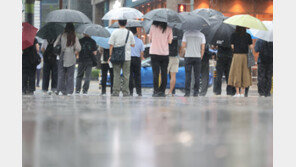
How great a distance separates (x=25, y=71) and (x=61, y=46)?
3.57 ft

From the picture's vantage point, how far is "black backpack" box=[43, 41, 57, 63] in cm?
1420

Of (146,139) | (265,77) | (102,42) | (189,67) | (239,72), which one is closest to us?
(146,139)

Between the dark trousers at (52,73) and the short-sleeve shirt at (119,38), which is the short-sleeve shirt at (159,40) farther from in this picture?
the dark trousers at (52,73)

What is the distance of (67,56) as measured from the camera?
537 inches

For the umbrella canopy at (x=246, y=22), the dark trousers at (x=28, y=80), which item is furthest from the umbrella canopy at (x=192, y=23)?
the dark trousers at (x=28, y=80)

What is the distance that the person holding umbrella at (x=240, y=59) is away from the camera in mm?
13406

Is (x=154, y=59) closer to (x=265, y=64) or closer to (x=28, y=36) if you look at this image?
(x=265, y=64)

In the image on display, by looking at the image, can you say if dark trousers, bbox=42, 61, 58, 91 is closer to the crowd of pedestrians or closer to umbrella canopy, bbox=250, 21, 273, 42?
the crowd of pedestrians

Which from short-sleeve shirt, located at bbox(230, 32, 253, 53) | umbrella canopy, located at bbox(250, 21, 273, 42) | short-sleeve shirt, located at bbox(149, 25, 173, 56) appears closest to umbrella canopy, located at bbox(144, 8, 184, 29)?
short-sleeve shirt, located at bbox(149, 25, 173, 56)

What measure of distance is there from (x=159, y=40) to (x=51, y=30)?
3028 mm

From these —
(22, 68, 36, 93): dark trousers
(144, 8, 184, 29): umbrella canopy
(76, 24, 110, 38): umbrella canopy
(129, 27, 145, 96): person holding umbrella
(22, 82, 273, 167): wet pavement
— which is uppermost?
(144, 8, 184, 29): umbrella canopy

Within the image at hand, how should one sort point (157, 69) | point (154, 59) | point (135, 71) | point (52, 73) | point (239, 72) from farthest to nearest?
1. point (52, 73)
2. point (135, 71)
3. point (239, 72)
4. point (157, 69)
5. point (154, 59)

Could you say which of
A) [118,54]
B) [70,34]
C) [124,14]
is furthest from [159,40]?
[70,34]

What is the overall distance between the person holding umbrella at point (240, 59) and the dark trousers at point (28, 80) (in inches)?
186
